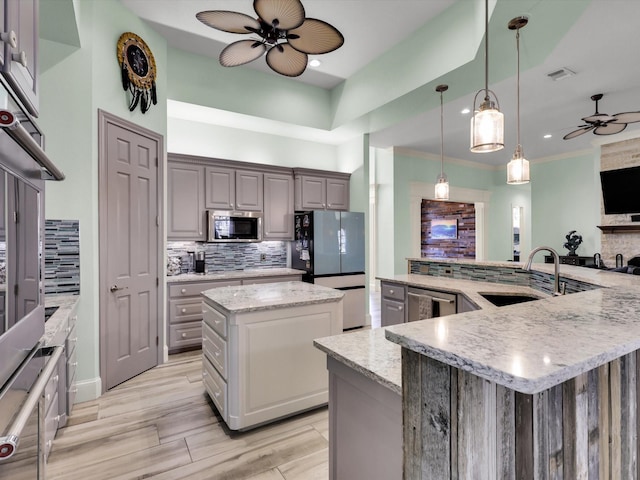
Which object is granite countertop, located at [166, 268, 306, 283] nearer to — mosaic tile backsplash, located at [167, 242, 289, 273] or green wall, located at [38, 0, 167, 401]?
mosaic tile backsplash, located at [167, 242, 289, 273]

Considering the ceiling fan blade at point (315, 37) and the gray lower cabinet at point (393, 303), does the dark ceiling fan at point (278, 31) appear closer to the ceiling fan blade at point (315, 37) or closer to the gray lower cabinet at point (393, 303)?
the ceiling fan blade at point (315, 37)

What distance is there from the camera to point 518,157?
2.82 meters

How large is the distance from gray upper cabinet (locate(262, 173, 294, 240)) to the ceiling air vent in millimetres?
3222

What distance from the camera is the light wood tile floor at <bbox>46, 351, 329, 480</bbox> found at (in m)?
1.90

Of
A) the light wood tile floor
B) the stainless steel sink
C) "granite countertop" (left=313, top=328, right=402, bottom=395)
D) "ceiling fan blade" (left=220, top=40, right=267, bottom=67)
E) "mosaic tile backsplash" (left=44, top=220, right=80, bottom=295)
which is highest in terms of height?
"ceiling fan blade" (left=220, top=40, right=267, bottom=67)

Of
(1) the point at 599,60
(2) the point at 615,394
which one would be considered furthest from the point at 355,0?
(2) the point at 615,394

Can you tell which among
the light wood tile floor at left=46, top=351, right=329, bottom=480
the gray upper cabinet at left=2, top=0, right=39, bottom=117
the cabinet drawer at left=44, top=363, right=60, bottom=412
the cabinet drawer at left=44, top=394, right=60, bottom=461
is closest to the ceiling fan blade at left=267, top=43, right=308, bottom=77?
the gray upper cabinet at left=2, top=0, right=39, bottom=117

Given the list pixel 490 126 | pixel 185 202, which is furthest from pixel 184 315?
pixel 490 126

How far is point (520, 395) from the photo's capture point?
2.37ft

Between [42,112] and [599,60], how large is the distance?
474 centimetres

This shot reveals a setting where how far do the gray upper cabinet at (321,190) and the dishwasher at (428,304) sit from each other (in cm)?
214

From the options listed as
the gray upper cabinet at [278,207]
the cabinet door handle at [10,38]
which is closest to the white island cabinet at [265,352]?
the cabinet door handle at [10,38]

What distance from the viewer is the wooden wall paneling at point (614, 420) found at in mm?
917

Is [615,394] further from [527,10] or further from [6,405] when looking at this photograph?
[527,10]
